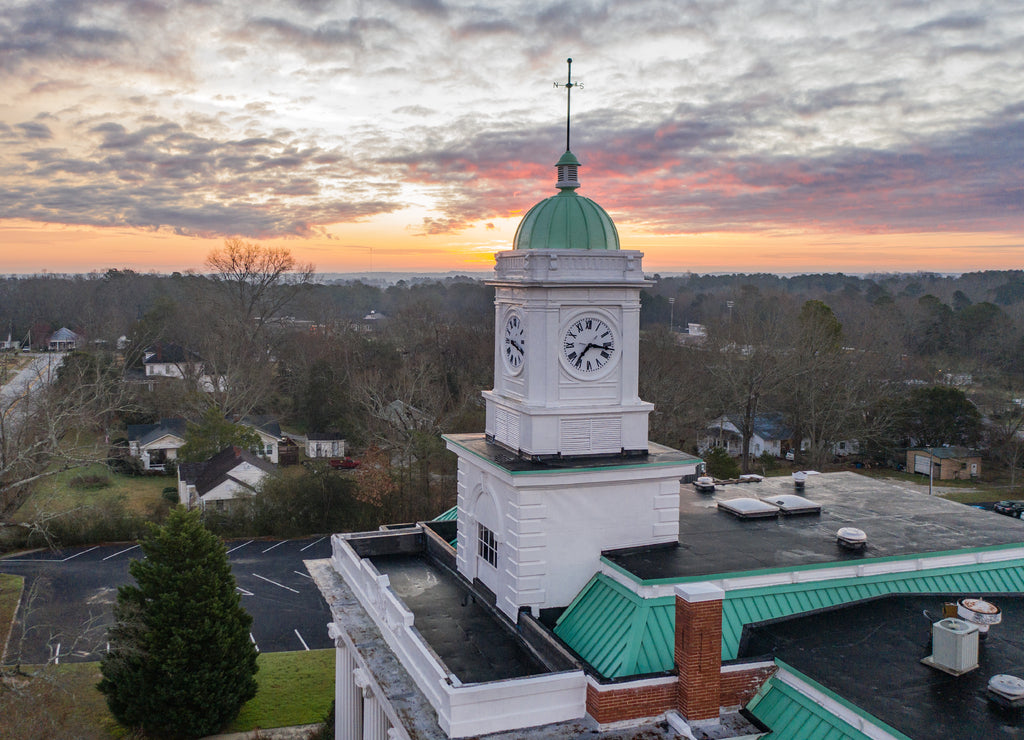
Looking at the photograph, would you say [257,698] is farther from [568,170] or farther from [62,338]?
[62,338]

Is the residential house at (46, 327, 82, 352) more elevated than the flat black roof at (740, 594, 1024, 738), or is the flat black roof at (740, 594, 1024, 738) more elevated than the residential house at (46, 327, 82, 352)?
the flat black roof at (740, 594, 1024, 738)

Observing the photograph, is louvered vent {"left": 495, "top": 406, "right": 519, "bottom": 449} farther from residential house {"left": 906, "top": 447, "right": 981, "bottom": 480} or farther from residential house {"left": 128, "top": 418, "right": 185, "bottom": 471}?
residential house {"left": 906, "top": 447, "right": 981, "bottom": 480}

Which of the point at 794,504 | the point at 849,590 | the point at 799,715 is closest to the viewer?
the point at 799,715

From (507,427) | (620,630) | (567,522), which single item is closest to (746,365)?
(507,427)

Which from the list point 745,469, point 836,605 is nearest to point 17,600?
point 836,605

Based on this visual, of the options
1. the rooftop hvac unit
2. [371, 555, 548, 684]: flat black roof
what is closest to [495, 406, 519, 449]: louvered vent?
[371, 555, 548, 684]: flat black roof

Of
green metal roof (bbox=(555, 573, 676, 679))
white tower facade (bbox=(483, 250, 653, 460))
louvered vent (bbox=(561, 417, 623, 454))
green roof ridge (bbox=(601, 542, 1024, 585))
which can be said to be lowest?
green metal roof (bbox=(555, 573, 676, 679))
